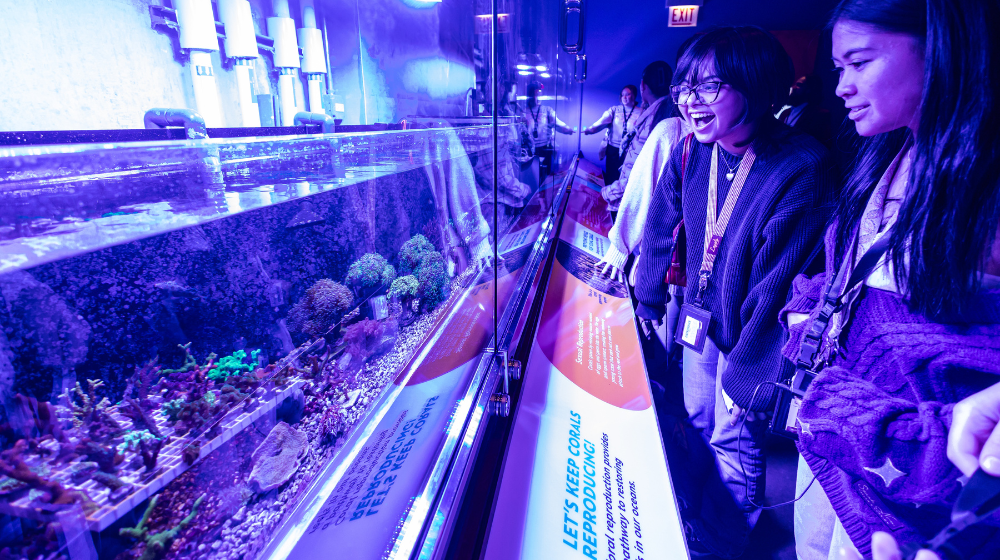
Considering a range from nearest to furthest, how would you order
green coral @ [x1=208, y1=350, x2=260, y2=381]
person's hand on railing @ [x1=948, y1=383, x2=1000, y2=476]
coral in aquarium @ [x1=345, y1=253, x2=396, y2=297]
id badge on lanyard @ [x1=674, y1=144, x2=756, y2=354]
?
person's hand on railing @ [x1=948, y1=383, x2=1000, y2=476] → green coral @ [x1=208, y1=350, x2=260, y2=381] → coral in aquarium @ [x1=345, y1=253, x2=396, y2=297] → id badge on lanyard @ [x1=674, y1=144, x2=756, y2=354]

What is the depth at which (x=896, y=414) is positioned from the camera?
63 cm

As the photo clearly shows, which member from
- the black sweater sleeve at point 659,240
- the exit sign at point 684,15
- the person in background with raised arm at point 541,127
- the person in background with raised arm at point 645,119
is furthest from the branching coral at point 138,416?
the exit sign at point 684,15

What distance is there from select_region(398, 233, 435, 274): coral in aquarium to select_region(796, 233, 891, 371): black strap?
85cm

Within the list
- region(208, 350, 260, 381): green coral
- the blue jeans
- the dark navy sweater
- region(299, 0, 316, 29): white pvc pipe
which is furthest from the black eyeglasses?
region(208, 350, 260, 381): green coral

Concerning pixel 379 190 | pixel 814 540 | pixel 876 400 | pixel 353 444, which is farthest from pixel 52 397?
pixel 814 540

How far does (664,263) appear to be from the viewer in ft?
4.94

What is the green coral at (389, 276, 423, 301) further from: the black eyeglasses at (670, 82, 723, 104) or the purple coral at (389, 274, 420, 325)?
the black eyeglasses at (670, 82, 723, 104)

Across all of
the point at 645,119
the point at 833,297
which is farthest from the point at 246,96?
the point at 645,119

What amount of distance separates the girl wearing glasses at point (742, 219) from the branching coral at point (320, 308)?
961mm

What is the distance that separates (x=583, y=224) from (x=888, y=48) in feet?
6.58

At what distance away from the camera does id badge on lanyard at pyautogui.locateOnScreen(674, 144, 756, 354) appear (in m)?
1.19

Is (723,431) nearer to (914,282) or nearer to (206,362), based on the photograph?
(914,282)

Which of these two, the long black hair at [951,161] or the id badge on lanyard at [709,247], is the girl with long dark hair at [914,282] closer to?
the long black hair at [951,161]

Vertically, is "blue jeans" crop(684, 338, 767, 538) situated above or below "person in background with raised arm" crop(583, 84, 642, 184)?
below
